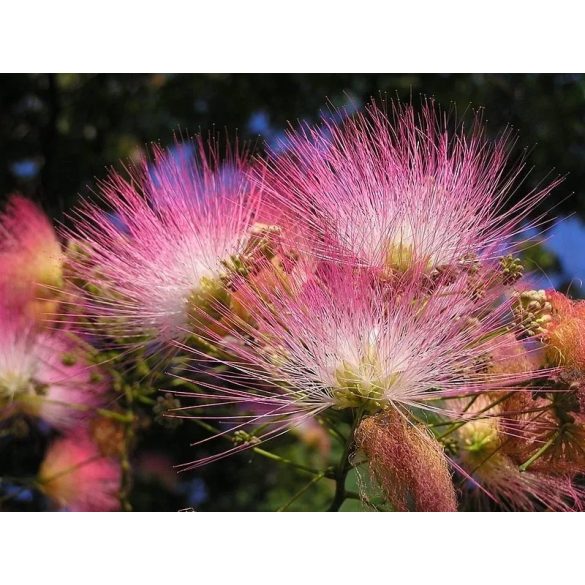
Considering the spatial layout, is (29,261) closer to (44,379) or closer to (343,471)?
(44,379)

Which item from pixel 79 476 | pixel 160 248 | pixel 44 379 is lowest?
pixel 79 476

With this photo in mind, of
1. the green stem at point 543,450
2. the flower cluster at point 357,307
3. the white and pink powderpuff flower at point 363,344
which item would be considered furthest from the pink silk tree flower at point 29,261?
the green stem at point 543,450

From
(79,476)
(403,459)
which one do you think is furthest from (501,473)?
(79,476)

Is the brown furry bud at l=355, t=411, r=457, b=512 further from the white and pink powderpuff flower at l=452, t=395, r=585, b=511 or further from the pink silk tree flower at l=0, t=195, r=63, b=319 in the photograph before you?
the pink silk tree flower at l=0, t=195, r=63, b=319

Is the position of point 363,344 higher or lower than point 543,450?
higher
